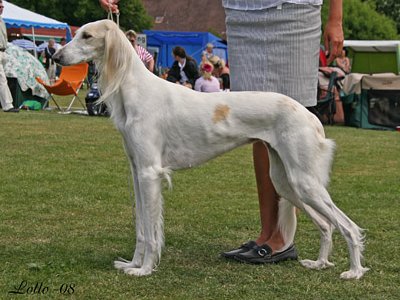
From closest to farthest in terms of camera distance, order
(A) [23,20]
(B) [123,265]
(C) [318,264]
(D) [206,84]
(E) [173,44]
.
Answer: (B) [123,265]
(C) [318,264]
(D) [206,84]
(A) [23,20]
(E) [173,44]

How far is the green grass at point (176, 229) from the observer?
11.2ft

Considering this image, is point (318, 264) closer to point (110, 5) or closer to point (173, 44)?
point (110, 5)

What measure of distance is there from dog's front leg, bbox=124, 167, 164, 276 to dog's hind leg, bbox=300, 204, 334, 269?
851 millimetres

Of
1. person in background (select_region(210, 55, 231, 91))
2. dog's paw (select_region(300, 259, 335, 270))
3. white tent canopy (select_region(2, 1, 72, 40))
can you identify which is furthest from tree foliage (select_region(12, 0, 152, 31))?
dog's paw (select_region(300, 259, 335, 270))

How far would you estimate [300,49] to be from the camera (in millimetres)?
3986

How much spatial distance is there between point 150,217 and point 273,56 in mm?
1176

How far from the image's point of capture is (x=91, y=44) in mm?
3600

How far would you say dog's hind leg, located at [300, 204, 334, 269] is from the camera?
12.6 ft

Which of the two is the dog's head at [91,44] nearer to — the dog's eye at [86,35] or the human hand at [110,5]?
the dog's eye at [86,35]

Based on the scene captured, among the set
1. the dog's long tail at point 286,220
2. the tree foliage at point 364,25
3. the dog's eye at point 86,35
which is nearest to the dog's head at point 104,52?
the dog's eye at point 86,35

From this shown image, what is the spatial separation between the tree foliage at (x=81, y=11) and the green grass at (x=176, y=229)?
3980cm

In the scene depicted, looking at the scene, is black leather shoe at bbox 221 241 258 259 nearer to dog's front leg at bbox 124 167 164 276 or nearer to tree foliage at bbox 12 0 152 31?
dog's front leg at bbox 124 167 164 276

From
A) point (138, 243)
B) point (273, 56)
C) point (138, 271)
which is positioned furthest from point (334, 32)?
point (138, 271)

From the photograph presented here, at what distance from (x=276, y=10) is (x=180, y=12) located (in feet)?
192
